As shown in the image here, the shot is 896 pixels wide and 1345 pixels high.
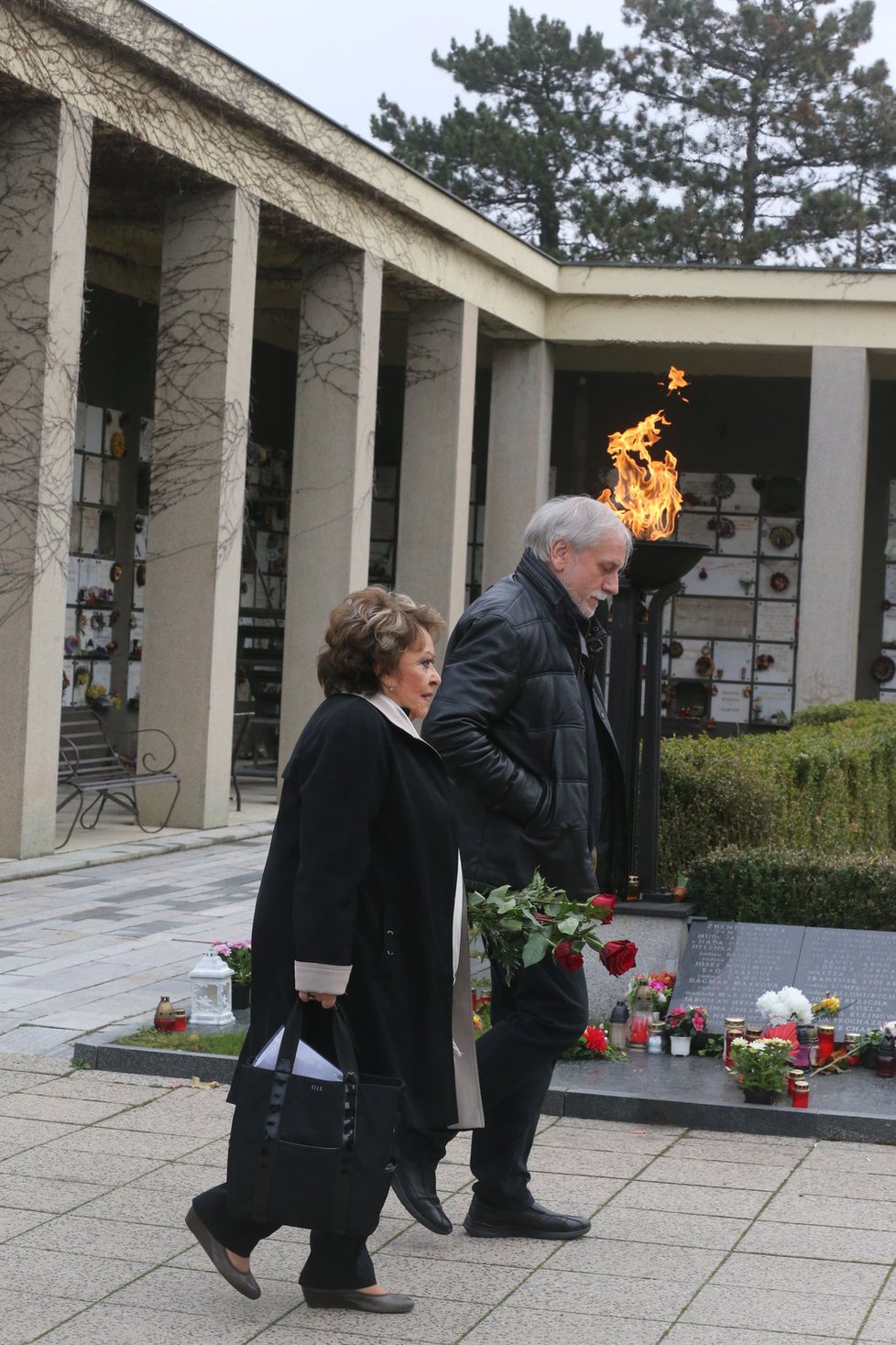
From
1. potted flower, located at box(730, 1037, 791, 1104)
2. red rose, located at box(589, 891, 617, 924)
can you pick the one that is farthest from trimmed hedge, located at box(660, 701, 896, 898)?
red rose, located at box(589, 891, 617, 924)

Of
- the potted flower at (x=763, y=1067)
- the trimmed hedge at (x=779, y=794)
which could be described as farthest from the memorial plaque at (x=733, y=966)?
the potted flower at (x=763, y=1067)

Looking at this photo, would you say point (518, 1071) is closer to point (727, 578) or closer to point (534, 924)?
point (534, 924)

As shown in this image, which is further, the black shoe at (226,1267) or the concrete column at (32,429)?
the concrete column at (32,429)

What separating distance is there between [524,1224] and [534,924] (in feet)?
2.59

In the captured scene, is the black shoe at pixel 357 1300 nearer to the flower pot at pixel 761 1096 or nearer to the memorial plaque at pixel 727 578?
the flower pot at pixel 761 1096

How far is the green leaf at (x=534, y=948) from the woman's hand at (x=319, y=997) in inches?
23.8

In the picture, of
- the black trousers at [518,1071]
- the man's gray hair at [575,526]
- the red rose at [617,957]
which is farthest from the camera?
the man's gray hair at [575,526]

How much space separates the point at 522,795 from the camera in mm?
4258

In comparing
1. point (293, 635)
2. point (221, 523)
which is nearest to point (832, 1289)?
point (221, 523)

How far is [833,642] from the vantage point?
16.7 m

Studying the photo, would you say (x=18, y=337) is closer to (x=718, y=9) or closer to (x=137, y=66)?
(x=137, y=66)

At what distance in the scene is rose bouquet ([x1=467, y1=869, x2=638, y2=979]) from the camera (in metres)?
4.07

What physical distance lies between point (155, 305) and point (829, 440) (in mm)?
6538

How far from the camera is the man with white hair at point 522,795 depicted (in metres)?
4.23
